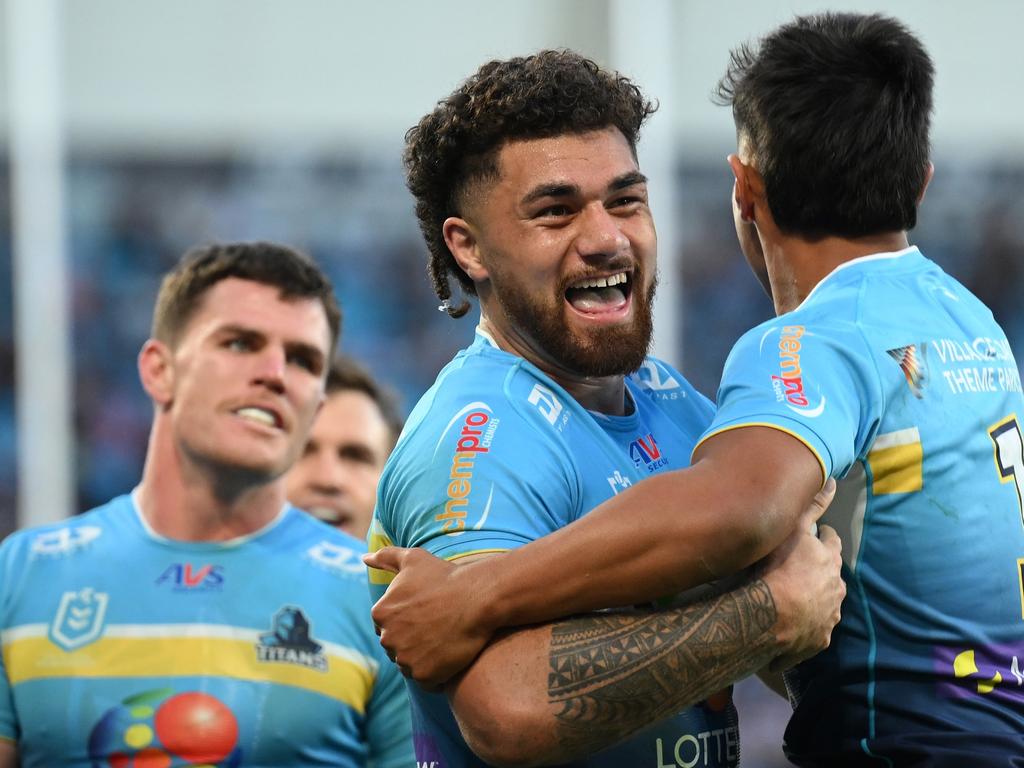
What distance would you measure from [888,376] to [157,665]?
8.78 feet

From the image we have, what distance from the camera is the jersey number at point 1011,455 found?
2.98 meters

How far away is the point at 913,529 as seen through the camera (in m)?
2.90

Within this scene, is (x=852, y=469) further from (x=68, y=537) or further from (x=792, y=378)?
(x=68, y=537)

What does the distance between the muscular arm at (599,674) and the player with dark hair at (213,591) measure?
1922mm

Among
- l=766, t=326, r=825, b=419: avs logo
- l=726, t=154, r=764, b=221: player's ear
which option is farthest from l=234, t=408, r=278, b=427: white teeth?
l=766, t=326, r=825, b=419: avs logo

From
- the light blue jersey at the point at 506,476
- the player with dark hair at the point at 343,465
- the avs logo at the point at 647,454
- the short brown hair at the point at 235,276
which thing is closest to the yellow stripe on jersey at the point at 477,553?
the light blue jersey at the point at 506,476

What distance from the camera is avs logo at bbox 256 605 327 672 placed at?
4.61 m

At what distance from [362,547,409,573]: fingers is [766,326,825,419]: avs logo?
81cm

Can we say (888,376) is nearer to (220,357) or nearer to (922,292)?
(922,292)

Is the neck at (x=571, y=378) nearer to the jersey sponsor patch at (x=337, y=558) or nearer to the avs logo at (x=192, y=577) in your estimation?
the jersey sponsor patch at (x=337, y=558)

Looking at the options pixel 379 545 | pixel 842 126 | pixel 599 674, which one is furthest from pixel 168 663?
pixel 842 126

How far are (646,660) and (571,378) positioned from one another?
88 centimetres

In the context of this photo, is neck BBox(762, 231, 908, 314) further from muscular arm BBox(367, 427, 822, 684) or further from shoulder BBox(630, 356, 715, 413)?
muscular arm BBox(367, 427, 822, 684)

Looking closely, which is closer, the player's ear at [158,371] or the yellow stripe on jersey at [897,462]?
the yellow stripe on jersey at [897,462]
